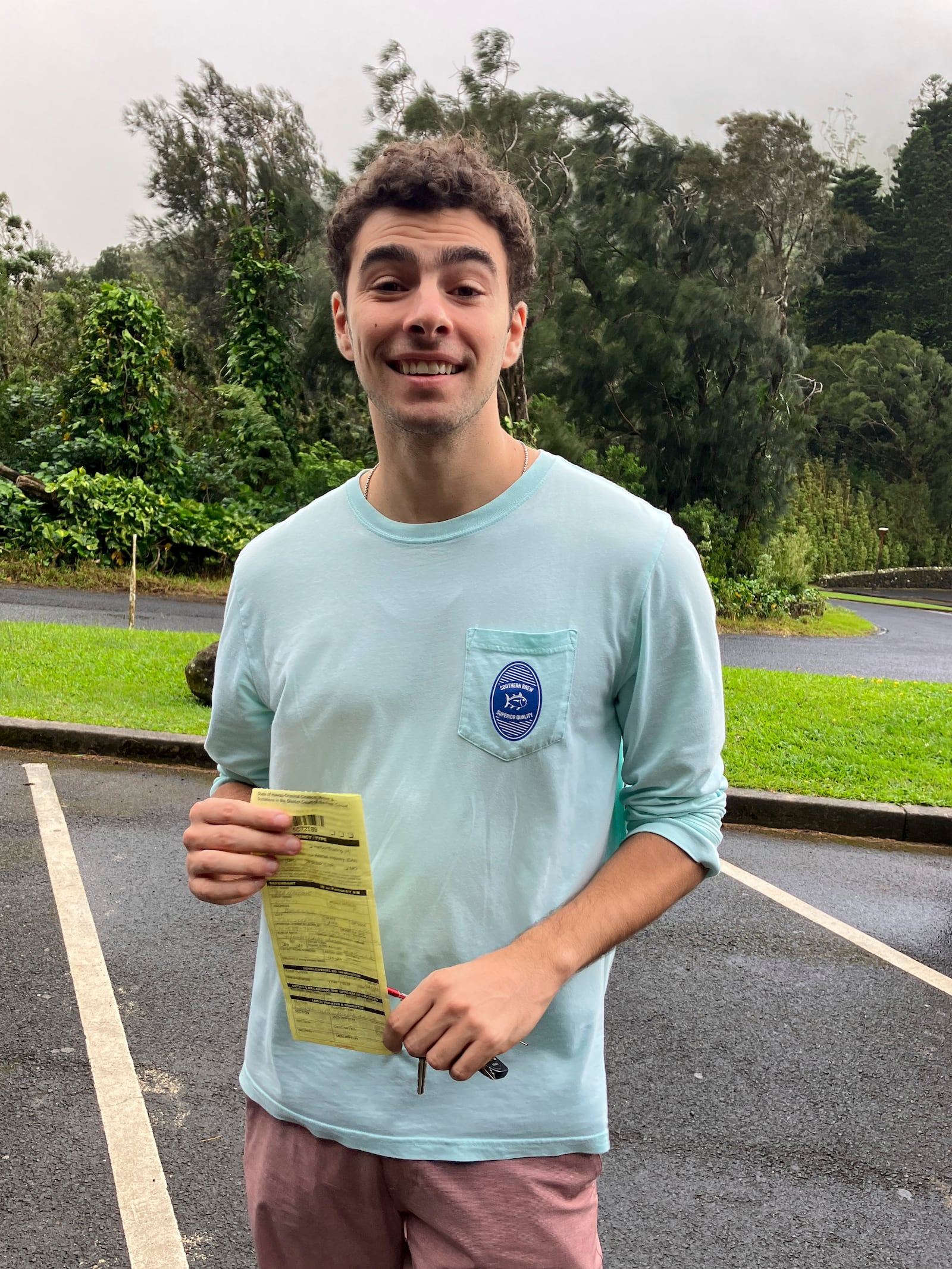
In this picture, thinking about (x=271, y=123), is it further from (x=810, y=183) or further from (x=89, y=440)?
(x=810, y=183)

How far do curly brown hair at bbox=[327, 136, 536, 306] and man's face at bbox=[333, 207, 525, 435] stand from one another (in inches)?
0.7

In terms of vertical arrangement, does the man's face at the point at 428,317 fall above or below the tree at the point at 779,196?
below

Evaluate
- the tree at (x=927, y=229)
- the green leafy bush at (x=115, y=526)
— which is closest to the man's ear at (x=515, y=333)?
the green leafy bush at (x=115, y=526)

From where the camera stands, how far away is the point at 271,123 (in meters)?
23.5

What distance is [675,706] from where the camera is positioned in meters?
1.41

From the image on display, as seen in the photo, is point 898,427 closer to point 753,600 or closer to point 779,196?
point 779,196

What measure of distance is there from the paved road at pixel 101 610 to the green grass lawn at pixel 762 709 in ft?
4.36

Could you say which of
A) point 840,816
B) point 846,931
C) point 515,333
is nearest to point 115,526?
point 840,816

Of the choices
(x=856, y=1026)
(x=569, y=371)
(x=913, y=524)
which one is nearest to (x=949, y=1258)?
(x=856, y=1026)

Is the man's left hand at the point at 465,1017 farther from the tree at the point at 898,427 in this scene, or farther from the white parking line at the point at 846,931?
the tree at the point at 898,427

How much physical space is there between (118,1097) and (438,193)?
287 cm

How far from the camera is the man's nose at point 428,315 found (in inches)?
58.3

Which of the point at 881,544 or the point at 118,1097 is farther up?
the point at 118,1097

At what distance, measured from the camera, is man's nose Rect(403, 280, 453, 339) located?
1.48 meters
